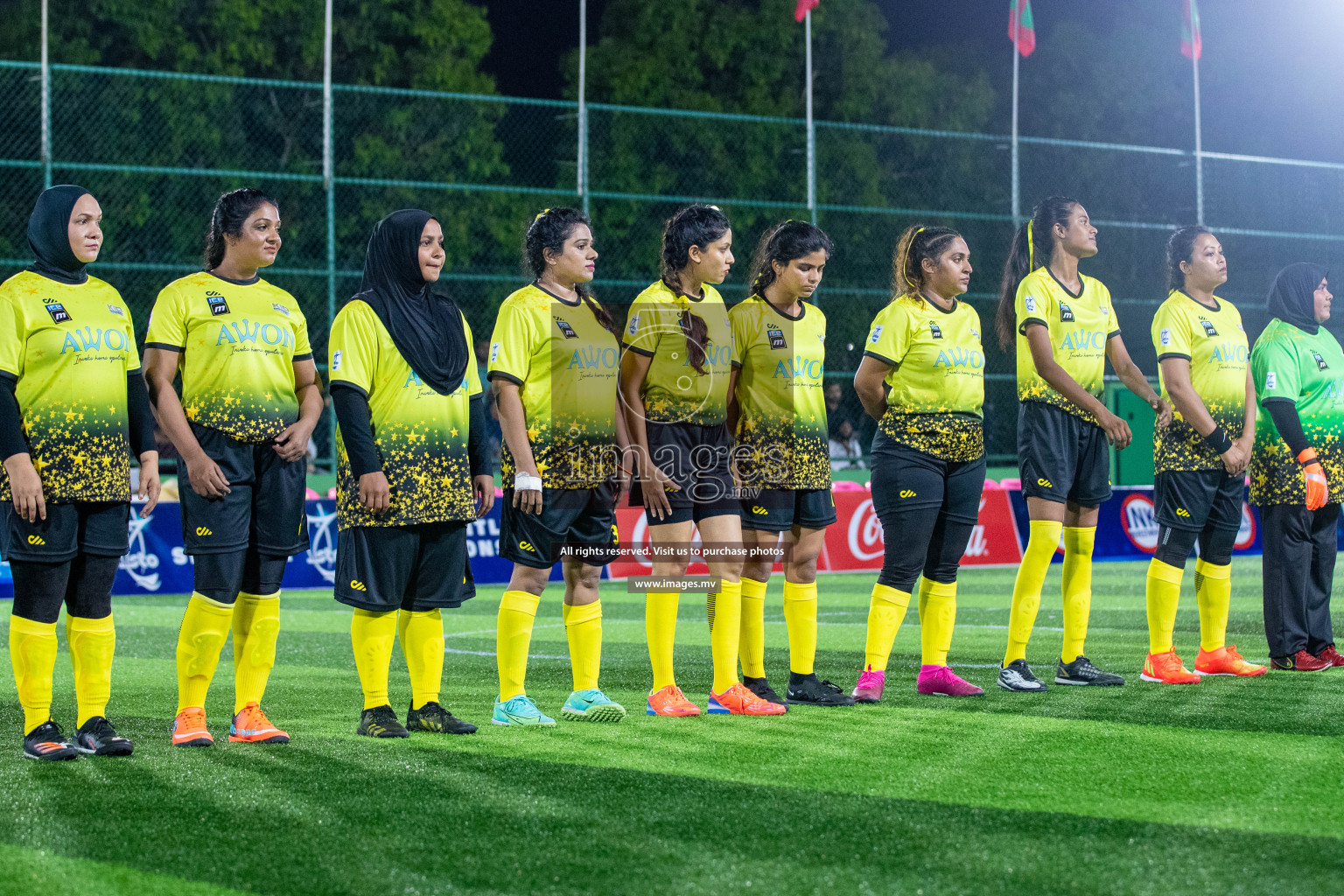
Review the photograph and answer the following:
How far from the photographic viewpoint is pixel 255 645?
578 cm

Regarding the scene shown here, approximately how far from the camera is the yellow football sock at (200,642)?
5.61 meters

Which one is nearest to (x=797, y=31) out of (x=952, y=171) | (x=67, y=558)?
(x=952, y=171)

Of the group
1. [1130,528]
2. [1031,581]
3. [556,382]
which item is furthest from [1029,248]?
[1130,528]

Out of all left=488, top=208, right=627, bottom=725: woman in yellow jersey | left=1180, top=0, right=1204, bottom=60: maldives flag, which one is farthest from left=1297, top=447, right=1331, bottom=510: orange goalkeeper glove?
left=1180, top=0, right=1204, bottom=60: maldives flag

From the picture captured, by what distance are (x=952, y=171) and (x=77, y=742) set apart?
19.0 meters

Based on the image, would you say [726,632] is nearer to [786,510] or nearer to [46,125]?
[786,510]

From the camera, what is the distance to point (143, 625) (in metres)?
11.0

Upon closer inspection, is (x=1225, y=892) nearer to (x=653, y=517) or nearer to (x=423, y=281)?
(x=653, y=517)

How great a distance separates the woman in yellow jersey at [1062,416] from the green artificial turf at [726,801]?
382 mm

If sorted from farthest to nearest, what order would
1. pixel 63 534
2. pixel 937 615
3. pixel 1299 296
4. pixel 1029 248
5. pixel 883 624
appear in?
pixel 1299 296
pixel 1029 248
pixel 937 615
pixel 883 624
pixel 63 534

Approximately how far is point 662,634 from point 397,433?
1.46 metres

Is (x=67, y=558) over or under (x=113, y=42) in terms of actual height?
under

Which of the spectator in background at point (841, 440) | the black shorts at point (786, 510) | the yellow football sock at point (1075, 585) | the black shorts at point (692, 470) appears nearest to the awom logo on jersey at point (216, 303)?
the black shorts at point (692, 470)

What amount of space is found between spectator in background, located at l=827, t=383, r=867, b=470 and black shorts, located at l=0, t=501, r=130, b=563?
1344cm
